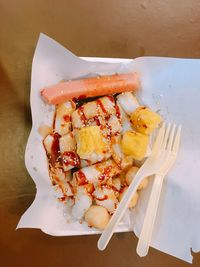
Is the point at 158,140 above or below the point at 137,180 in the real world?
above

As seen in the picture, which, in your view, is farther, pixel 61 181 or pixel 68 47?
pixel 68 47

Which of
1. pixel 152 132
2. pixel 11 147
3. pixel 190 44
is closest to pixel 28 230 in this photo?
pixel 11 147

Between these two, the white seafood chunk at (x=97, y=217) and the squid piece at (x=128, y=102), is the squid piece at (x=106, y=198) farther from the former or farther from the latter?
the squid piece at (x=128, y=102)

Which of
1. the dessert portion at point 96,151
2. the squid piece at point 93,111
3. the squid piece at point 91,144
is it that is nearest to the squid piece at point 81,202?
the dessert portion at point 96,151

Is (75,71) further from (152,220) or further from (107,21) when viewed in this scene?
(152,220)

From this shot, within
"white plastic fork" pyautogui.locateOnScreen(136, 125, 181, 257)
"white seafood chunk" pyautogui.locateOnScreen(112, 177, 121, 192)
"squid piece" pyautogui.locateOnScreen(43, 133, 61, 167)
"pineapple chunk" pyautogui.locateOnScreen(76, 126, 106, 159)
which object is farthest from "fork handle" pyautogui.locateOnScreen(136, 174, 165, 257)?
"squid piece" pyautogui.locateOnScreen(43, 133, 61, 167)

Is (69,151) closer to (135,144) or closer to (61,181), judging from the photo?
(61,181)

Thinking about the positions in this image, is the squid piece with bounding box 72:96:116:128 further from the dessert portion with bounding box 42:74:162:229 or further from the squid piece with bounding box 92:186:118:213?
the squid piece with bounding box 92:186:118:213

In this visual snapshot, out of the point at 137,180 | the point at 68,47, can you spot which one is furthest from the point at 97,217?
the point at 68,47
